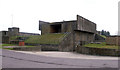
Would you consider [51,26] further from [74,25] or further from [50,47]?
[50,47]

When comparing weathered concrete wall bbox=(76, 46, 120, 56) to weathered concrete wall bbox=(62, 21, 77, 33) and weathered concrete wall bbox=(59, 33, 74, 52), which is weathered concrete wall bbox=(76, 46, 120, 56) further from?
weathered concrete wall bbox=(62, 21, 77, 33)

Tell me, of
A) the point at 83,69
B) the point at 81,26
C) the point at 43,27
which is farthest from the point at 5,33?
the point at 83,69

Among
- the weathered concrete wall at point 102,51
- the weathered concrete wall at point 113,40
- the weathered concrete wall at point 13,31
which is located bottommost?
the weathered concrete wall at point 102,51

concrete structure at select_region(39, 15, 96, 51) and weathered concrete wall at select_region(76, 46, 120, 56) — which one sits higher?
concrete structure at select_region(39, 15, 96, 51)

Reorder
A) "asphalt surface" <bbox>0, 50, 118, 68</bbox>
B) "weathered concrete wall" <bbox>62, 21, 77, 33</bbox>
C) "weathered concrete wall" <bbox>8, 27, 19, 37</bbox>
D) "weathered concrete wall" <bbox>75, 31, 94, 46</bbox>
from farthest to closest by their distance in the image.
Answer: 1. "weathered concrete wall" <bbox>8, 27, 19, 37</bbox>
2. "weathered concrete wall" <bbox>75, 31, 94, 46</bbox>
3. "weathered concrete wall" <bbox>62, 21, 77, 33</bbox>
4. "asphalt surface" <bbox>0, 50, 118, 68</bbox>

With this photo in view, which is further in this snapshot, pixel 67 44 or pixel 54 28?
pixel 54 28

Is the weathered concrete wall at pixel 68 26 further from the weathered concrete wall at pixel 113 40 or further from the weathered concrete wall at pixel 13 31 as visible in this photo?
the weathered concrete wall at pixel 13 31

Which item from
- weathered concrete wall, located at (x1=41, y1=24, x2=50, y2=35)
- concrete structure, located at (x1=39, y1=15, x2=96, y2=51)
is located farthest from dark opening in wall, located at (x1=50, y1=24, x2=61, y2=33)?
weathered concrete wall, located at (x1=41, y1=24, x2=50, y2=35)

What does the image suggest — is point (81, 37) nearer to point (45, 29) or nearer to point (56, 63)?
point (45, 29)

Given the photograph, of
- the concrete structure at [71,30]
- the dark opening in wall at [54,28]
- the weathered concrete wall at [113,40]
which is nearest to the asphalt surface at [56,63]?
the weathered concrete wall at [113,40]

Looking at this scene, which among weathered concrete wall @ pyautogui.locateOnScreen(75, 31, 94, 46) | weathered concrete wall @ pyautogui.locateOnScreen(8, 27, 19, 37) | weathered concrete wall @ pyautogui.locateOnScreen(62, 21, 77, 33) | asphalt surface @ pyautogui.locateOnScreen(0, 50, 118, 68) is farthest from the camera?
weathered concrete wall @ pyautogui.locateOnScreen(8, 27, 19, 37)

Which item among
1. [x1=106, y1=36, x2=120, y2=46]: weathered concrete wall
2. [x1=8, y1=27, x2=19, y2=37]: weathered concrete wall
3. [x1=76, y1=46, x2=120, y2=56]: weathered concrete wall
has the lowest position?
[x1=76, y1=46, x2=120, y2=56]: weathered concrete wall

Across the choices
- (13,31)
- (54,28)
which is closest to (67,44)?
(54,28)

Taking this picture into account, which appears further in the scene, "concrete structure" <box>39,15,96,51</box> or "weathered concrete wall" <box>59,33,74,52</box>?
"concrete structure" <box>39,15,96,51</box>
